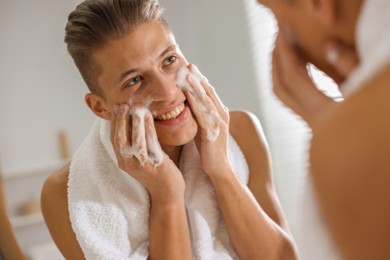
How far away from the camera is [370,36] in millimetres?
249

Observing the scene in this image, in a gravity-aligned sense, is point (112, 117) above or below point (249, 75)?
above

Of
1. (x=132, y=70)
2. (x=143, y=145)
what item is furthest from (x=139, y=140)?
(x=132, y=70)

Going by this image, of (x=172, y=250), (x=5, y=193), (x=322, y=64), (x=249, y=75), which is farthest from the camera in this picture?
(x=249, y=75)

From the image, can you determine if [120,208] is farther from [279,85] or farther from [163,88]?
[279,85]

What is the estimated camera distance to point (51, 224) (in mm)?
755

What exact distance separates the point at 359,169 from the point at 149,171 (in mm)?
496

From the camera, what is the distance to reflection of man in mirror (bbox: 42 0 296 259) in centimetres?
69

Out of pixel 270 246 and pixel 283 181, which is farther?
pixel 283 181

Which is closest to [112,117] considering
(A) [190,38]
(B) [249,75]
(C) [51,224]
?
(C) [51,224]

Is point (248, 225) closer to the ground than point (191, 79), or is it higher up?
closer to the ground

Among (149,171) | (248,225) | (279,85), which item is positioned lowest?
(248,225)

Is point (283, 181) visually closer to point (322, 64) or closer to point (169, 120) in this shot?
point (169, 120)

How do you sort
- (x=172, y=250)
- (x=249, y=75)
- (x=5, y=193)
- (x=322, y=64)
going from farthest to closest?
(x=249, y=75) → (x=5, y=193) → (x=172, y=250) → (x=322, y=64)

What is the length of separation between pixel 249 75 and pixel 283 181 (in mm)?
310
